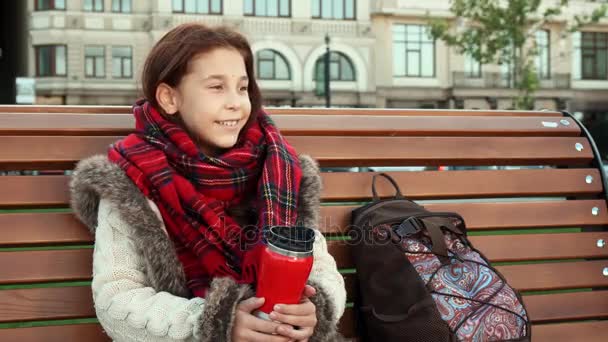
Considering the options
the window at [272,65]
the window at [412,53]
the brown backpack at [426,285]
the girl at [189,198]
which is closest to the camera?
the girl at [189,198]

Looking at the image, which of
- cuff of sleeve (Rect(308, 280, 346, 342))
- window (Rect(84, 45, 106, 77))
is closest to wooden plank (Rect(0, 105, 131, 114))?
cuff of sleeve (Rect(308, 280, 346, 342))

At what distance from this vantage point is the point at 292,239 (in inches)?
64.7

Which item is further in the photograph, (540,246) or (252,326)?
(540,246)

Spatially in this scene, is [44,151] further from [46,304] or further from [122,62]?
[122,62]

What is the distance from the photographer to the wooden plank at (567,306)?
9.05 feet

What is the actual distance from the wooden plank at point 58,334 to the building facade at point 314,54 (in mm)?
26624

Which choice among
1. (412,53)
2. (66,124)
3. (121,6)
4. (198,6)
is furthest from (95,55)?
(66,124)

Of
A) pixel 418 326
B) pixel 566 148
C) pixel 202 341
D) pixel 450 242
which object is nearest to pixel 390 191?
pixel 450 242

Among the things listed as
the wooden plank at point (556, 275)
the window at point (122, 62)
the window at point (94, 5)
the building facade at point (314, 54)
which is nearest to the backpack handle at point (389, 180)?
the wooden plank at point (556, 275)

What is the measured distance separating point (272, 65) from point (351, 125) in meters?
28.4

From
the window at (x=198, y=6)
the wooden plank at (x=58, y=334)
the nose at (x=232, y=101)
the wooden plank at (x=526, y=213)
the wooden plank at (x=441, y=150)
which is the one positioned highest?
the window at (x=198, y=6)

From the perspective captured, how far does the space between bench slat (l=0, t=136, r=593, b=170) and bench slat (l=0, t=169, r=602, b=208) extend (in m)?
0.05

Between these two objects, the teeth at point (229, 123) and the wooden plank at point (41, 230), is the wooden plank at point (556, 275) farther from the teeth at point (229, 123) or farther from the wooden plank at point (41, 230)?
the wooden plank at point (41, 230)

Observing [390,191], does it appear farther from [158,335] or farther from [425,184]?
[158,335]
